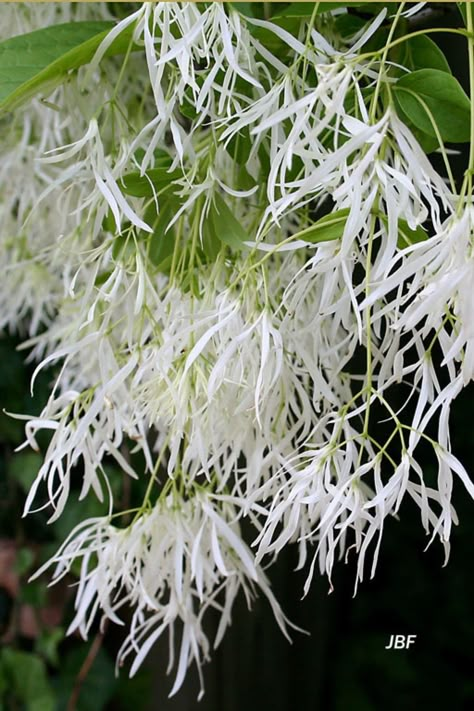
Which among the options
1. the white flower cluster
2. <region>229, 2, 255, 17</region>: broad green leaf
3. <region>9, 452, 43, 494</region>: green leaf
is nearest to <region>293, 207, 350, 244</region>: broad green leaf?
the white flower cluster

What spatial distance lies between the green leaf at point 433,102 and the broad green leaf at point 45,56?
0.10 m

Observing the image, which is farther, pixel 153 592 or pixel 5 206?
pixel 5 206

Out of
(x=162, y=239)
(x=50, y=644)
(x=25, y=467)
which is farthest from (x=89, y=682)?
(x=162, y=239)

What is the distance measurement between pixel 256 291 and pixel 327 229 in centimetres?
4

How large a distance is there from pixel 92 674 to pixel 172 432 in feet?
1.57

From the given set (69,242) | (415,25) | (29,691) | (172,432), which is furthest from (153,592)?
(29,691)

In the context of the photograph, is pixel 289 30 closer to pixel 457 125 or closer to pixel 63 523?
pixel 457 125

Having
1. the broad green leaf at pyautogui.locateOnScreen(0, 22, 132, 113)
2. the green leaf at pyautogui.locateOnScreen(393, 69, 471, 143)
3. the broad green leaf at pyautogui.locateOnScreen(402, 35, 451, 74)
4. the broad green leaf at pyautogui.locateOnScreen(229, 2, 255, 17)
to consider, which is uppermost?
the broad green leaf at pyautogui.locateOnScreen(229, 2, 255, 17)

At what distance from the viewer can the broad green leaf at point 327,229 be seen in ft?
0.83

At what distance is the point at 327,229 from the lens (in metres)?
0.26

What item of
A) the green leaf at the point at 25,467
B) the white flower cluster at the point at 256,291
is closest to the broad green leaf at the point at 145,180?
the white flower cluster at the point at 256,291

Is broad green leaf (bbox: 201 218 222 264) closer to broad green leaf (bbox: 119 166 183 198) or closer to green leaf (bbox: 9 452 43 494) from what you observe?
broad green leaf (bbox: 119 166 183 198)

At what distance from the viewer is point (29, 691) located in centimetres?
71

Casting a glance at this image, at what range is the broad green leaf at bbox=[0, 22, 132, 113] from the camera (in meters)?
0.28
